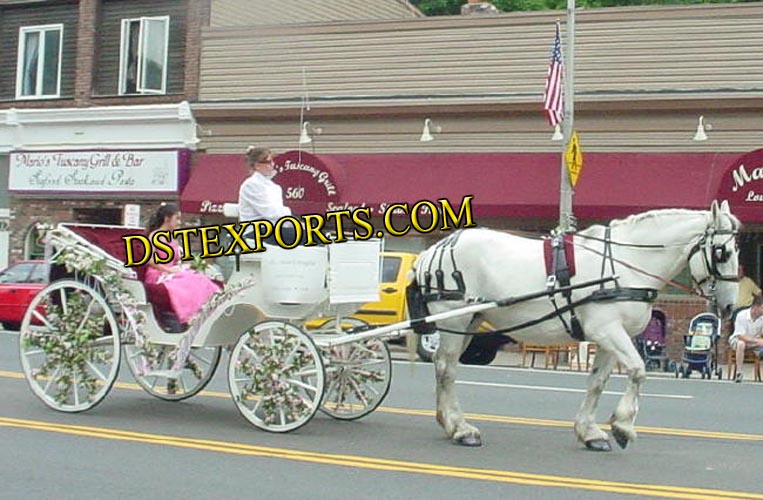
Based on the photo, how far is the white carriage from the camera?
9.42 meters

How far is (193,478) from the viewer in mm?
7879

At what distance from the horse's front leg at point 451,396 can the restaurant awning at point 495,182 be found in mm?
12282

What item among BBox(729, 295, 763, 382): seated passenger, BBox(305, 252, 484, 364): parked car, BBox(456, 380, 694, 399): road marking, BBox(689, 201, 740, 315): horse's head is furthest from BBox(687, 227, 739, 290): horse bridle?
BBox(305, 252, 484, 364): parked car

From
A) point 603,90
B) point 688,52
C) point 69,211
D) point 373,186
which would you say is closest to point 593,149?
point 603,90

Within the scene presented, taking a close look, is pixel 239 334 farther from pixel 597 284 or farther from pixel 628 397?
pixel 628 397

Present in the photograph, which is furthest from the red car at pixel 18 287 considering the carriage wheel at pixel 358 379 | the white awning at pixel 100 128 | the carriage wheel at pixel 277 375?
the carriage wheel at pixel 277 375

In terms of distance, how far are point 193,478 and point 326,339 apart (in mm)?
2188

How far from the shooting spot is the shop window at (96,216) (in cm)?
2842

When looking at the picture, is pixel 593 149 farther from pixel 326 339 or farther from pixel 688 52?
pixel 326 339

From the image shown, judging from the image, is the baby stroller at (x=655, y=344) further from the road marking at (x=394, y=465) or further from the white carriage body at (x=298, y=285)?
the road marking at (x=394, y=465)

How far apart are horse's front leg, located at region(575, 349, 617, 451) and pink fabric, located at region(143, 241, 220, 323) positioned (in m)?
3.41

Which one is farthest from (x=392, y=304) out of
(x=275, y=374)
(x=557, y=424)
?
(x=275, y=374)

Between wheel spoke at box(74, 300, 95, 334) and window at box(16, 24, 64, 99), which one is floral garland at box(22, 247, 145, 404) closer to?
wheel spoke at box(74, 300, 95, 334)

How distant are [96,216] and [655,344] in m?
15.0
